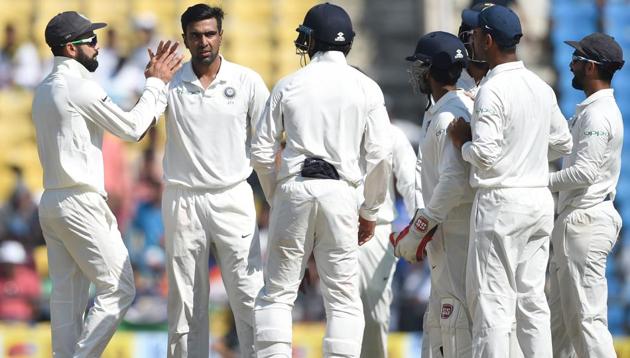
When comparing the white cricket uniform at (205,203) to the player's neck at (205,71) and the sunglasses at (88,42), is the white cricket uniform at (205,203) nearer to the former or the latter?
the player's neck at (205,71)

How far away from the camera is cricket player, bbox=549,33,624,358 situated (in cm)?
865

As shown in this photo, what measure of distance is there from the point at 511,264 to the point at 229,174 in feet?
6.02

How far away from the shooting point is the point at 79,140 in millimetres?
8180

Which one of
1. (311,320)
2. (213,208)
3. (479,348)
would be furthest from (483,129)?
(311,320)

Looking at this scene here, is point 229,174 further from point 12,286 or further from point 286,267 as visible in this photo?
point 12,286

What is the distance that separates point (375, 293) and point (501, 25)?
7.94 ft

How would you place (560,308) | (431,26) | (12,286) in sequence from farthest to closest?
(431,26) → (12,286) → (560,308)

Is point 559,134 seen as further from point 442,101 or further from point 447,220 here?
point 447,220

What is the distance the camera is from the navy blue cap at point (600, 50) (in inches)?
344

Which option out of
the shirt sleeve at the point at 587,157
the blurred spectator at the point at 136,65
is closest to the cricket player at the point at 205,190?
the shirt sleeve at the point at 587,157

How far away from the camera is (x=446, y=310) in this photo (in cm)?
807

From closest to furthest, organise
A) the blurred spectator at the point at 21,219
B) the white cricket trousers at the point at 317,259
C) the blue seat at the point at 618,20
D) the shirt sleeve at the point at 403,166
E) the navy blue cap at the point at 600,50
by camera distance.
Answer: the white cricket trousers at the point at 317,259, the navy blue cap at the point at 600,50, the shirt sleeve at the point at 403,166, the blurred spectator at the point at 21,219, the blue seat at the point at 618,20

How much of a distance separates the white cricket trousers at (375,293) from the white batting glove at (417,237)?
1224 millimetres

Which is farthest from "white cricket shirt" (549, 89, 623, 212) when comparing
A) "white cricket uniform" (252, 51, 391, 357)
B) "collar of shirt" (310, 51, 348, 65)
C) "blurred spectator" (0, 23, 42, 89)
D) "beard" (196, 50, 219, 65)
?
"blurred spectator" (0, 23, 42, 89)
